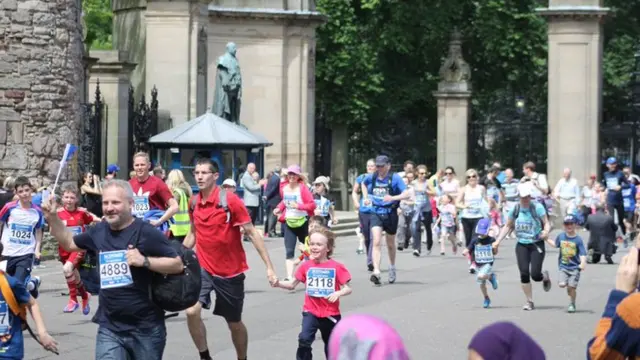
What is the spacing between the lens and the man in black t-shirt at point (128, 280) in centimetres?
911

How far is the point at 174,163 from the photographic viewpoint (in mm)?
32594

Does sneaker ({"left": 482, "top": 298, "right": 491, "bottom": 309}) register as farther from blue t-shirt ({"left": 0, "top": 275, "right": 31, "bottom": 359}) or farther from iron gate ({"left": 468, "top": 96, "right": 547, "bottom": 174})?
iron gate ({"left": 468, "top": 96, "right": 547, "bottom": 174})

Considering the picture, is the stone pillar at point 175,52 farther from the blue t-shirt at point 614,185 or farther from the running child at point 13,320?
the running child at point 13,320

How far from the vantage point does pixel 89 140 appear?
28.6 metres

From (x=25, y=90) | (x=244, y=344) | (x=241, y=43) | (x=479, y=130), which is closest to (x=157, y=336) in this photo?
(x=244, y=344)

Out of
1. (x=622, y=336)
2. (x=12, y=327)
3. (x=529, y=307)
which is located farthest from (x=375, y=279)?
(x=622, y=336)

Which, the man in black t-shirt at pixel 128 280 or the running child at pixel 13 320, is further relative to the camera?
the running child at pixel 13 320

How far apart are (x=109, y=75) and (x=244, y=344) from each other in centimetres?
2463

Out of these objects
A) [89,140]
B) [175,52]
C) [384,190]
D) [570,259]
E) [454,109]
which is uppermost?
[175,52]

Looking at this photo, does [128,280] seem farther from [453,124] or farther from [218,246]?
[453,124]

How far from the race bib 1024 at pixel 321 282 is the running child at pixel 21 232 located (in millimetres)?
4559

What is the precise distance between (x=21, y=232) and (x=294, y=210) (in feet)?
18.0

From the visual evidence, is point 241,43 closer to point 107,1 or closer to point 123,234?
point 107,1

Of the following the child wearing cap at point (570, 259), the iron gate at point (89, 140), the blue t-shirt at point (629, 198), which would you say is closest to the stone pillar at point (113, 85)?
the iron gate at point (89, 140)
